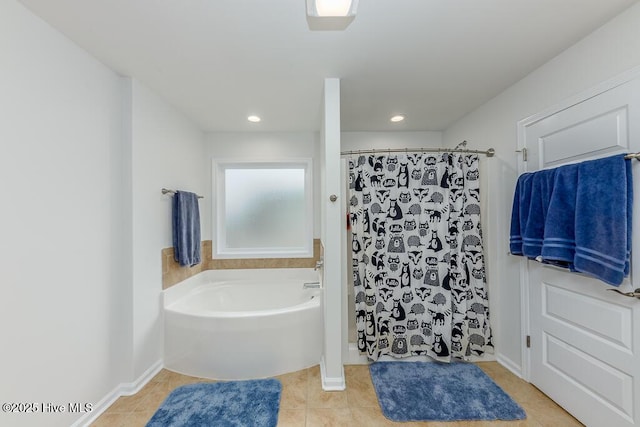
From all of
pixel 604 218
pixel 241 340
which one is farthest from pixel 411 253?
pixel 241 340

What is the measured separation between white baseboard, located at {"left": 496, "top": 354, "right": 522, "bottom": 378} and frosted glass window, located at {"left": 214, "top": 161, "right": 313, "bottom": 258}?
218cm

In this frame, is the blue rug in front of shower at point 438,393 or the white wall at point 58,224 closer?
the white wall at point 58,224

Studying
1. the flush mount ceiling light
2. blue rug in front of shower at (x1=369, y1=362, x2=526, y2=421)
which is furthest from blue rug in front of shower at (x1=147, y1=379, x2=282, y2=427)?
the flush mount ceiling light

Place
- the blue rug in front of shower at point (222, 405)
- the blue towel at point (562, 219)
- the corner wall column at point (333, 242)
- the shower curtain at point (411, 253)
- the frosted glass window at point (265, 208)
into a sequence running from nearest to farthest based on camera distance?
the blue towel at point (562, 219) < the blue rug in front of shower at point (222, 405) < the corner wall column at point (333, 242) < the shower curtain at point (411, 253) < the frosted glass window at point (265, 208)

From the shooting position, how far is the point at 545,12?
1354 mm

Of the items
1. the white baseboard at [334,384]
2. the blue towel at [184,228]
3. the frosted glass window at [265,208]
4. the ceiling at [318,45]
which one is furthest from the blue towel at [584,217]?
the blue towel at [184,228]

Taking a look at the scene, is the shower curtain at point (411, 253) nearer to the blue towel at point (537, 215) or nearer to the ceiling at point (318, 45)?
the blue towel at point (537, 215)

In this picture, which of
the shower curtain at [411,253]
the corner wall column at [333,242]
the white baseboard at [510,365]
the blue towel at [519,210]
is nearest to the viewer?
the blue towel at [519,210]

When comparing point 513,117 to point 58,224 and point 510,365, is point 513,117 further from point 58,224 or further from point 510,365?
point 58,224

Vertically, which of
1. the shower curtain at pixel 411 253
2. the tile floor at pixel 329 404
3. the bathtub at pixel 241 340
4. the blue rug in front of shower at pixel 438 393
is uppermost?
the shower curtain at pixel 411 253

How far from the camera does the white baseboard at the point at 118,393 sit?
162 centimetres

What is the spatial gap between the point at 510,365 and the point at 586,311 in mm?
894

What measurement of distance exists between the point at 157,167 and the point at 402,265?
227 cm

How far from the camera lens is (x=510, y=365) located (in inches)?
85.4
